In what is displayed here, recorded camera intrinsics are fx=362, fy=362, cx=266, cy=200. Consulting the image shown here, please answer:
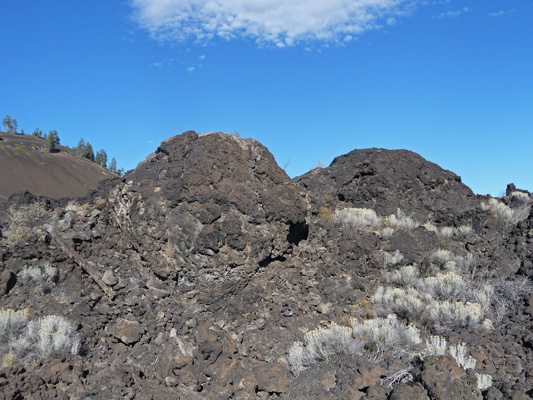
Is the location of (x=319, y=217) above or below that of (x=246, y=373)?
above

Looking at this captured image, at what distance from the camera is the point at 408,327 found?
4.96 m

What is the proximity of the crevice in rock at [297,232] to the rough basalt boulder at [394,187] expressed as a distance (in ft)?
5.01

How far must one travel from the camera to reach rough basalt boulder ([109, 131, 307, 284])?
5645 millimetres

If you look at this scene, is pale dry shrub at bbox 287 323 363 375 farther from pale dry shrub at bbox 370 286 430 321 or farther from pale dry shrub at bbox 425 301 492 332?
pale dry shrub at bbox 425 301 492 332

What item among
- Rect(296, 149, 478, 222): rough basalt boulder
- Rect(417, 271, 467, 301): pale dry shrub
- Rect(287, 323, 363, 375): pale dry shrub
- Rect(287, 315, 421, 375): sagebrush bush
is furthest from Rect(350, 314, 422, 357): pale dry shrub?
Rect(296, 149, 478, 222): rough basalt boulder

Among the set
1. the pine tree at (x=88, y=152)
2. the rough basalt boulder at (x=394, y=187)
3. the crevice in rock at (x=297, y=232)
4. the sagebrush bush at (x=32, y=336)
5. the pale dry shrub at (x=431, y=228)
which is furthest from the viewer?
the pine tree at (x=88, y=152)

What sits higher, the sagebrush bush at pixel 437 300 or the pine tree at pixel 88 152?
the pine tree at pixel 88 152

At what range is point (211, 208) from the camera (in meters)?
5.77

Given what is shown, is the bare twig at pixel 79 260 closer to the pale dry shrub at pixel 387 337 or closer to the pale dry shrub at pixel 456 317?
the pale dry shrub at pixel 387 337

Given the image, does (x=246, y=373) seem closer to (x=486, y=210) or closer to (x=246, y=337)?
(x=246, y=337)

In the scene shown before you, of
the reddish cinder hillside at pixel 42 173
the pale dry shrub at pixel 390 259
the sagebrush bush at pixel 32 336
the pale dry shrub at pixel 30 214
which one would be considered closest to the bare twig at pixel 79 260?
the sagebrush bush at pixel 32 336

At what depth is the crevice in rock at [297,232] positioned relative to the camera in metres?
6.46

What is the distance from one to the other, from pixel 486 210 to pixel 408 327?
5.56 meters

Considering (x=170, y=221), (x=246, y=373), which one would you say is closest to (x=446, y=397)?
(x=246, y=373)
